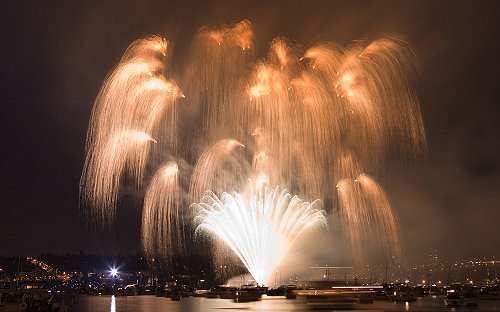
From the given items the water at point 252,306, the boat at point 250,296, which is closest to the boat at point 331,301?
the water at point 252,306

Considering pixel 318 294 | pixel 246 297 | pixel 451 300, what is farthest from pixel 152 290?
pixel 318 294

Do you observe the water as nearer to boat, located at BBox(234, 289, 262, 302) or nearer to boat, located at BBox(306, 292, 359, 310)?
boat, located at BBox(234, 289, 262, 302)

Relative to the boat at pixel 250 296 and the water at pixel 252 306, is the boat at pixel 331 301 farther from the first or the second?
the boat at pixel 250 296

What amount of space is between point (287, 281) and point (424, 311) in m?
66.6

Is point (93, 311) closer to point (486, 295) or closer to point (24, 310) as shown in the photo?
point (24, 310)

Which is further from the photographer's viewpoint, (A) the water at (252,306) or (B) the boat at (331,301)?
(A) the water at (252,306)

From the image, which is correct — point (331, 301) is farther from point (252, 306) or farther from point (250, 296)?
point (250, 296)

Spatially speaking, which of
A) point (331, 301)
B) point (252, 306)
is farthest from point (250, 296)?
point (331, 301)

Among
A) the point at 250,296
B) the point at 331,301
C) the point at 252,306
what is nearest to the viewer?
the point at 331,301

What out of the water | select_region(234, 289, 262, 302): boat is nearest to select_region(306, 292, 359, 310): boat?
the water

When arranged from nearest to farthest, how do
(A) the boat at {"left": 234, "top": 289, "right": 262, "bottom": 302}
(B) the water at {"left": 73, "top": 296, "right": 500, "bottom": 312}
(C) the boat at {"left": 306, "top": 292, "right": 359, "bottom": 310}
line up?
(C) the boat at {"left": 306, "top": 292, "right": 359, "bottom": 310} < (B) the water at {"left": 73, "top": 296, "right": 500, "bottom": 312} < (A) the boat at {"left": 234, "top": 289, "right": 262, "bottom": 302}

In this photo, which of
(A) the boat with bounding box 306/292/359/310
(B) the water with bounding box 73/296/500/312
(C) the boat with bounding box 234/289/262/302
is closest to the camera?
(A) the boat with bounding box 306/292/359/310

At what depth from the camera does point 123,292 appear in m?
146

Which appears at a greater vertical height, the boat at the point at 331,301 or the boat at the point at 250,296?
the boat at the point at 250,296
